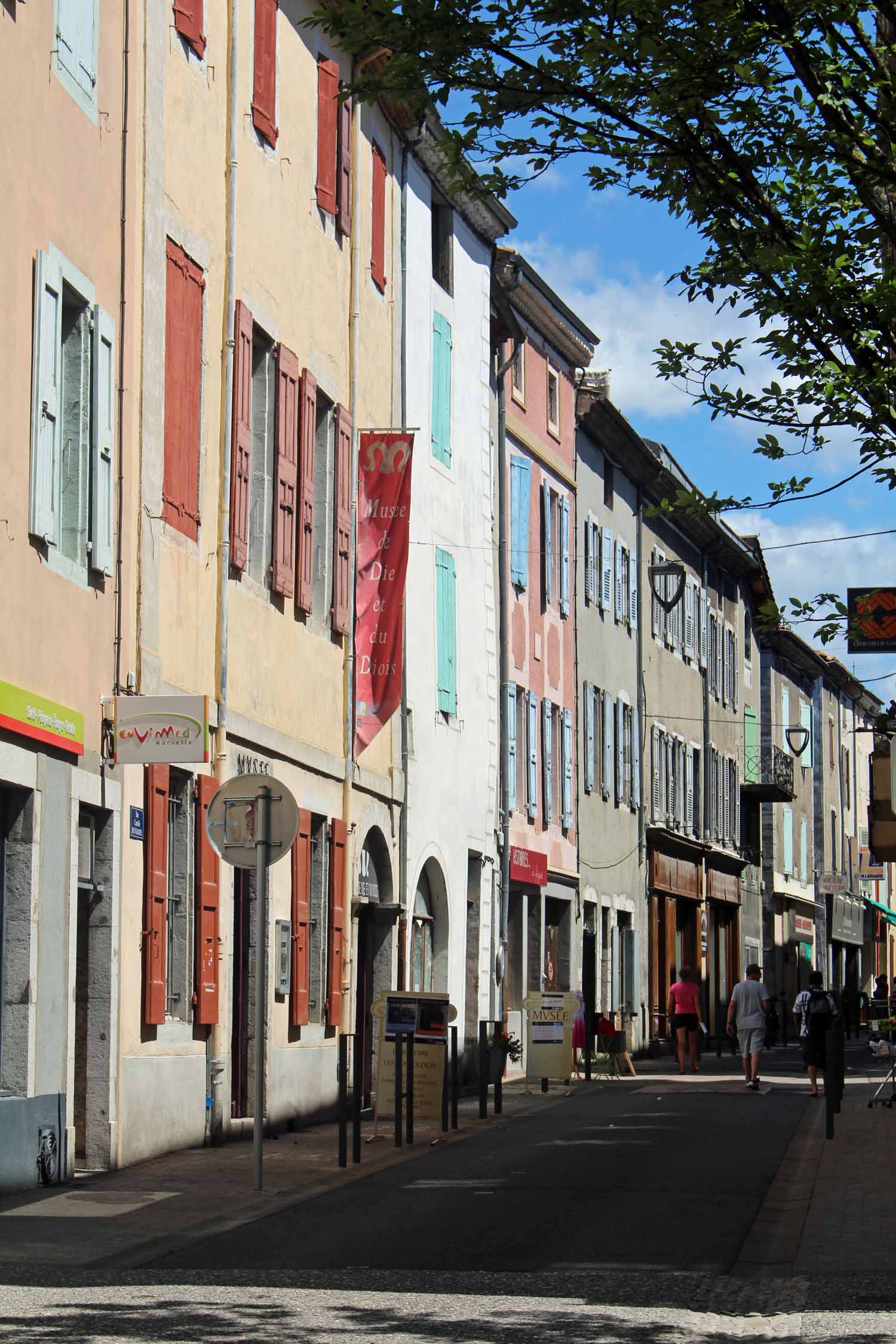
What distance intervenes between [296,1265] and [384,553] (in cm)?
1357

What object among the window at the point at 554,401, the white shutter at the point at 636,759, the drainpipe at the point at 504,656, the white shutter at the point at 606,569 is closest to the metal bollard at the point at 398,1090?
the drainpipe at the point at 504,656

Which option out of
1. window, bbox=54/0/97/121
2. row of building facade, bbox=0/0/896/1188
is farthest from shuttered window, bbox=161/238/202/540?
window, bbox=54/0/97/121

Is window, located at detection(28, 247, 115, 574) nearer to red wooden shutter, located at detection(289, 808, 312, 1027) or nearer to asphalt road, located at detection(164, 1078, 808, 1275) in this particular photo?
asphalt road, located at detection(164, 1078, 808, 1275)

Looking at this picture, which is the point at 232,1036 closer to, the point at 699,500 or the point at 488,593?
the point at 699,500

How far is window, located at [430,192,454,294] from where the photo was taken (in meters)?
29.1

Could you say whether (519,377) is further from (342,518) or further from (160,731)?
(160,731)

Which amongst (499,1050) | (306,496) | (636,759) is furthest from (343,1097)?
(636,759)

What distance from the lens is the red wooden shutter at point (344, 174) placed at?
23.2 meters

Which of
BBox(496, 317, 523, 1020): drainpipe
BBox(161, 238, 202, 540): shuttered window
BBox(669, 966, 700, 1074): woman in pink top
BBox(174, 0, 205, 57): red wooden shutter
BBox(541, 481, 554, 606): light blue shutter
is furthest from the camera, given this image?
BBox(541, 481, 554, 606): light blue shutter

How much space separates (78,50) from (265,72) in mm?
5379

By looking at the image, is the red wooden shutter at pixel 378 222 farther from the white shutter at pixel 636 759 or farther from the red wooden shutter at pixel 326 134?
the white shutter at pixel 636 759

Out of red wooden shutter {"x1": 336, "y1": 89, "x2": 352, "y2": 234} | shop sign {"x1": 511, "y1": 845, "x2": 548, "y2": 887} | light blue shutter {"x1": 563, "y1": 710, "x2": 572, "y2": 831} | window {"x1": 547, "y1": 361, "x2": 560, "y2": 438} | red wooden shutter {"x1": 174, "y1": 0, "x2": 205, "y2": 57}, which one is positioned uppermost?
window {"x1": 547, "y1": 361, "x2": 560, "y2": 438}

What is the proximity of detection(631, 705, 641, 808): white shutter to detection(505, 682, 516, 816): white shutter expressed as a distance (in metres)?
9.27

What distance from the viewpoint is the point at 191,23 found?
18203 millimetres
